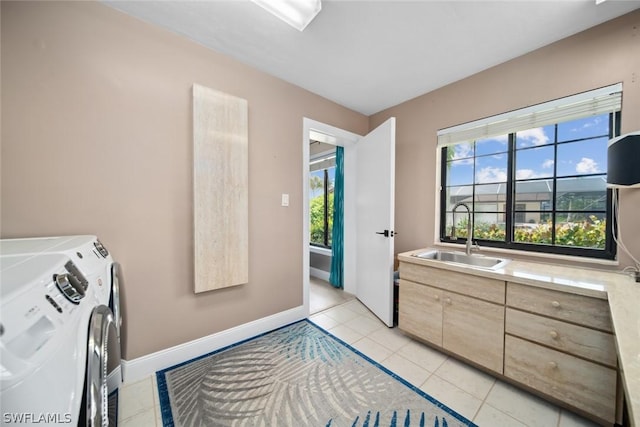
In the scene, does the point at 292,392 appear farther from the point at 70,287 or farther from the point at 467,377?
the point at 70,287

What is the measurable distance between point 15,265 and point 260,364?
5.09 feet

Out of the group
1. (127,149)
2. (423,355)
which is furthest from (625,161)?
(127,149)

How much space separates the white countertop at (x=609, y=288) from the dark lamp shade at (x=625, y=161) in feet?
1.93

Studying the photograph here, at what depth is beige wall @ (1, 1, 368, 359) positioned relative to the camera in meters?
1.28

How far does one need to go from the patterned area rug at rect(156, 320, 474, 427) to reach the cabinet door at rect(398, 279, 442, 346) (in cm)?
49

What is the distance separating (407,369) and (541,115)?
226cm

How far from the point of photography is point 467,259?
2148 mm

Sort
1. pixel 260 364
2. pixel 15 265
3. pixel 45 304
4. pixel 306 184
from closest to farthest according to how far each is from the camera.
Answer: pixel 45 304, pixel 15 265, pixel 260 364, pixel 306 184

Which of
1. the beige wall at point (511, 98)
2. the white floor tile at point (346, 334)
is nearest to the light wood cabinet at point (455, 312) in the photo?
the white floor tile at point (346, 334)

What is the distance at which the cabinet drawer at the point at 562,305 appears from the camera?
4.02 ft

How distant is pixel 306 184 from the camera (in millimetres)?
2451

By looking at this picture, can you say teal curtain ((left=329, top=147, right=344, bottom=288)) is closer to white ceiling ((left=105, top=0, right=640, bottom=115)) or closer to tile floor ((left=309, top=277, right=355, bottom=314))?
tile floor ((left=309, top=277, right=355, bottom=314))

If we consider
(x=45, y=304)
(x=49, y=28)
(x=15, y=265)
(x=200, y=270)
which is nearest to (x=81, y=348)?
(x=45, y=304)

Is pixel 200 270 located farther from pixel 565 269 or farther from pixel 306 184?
pixel 565 269
